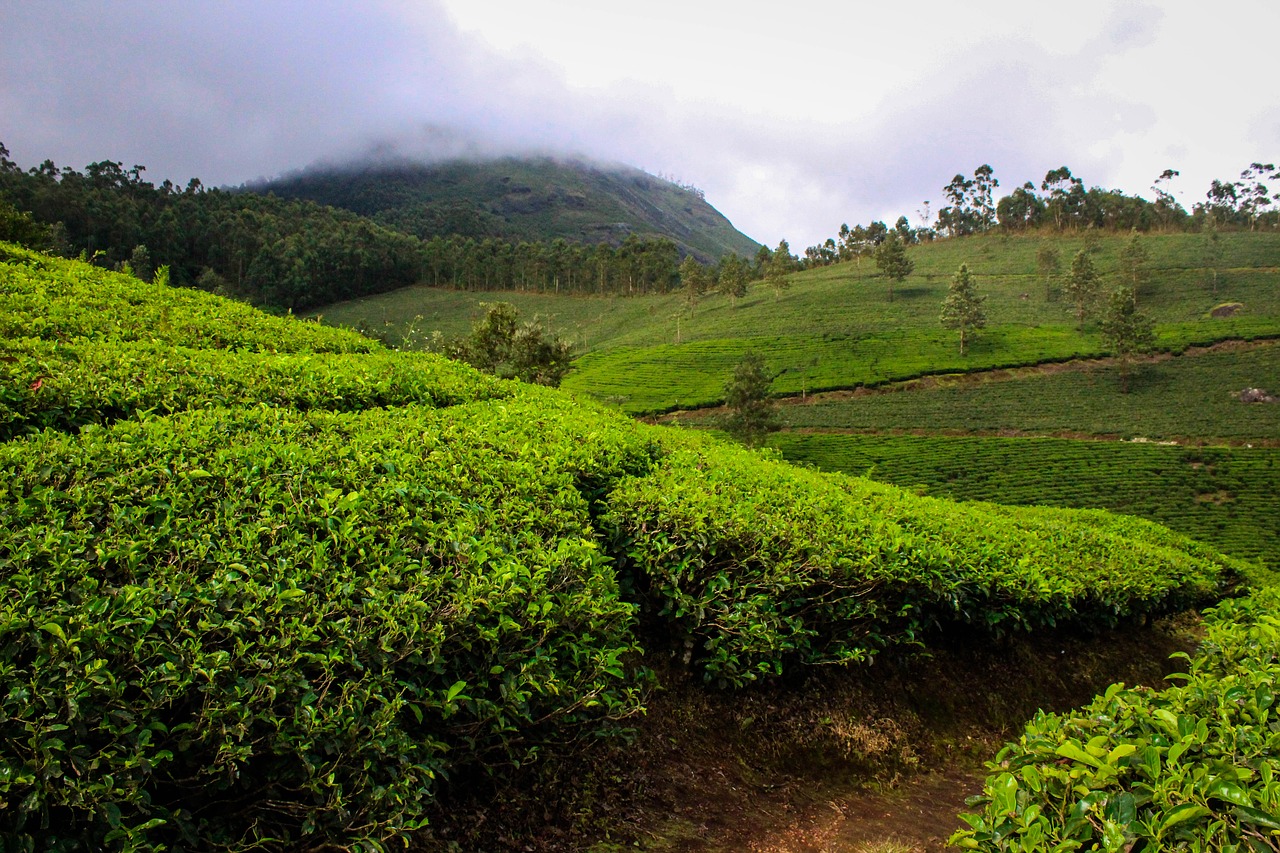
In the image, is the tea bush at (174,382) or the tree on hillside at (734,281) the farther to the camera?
the tree on hillside at (734,281)

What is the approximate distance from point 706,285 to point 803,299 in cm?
1830

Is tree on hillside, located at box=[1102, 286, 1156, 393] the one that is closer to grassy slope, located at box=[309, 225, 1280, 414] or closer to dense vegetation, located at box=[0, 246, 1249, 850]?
grassy slope, located at box=[309, 225, 1280, 414]

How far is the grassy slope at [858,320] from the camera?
65250 mm

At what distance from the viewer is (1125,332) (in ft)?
196

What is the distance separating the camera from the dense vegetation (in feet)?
8.16

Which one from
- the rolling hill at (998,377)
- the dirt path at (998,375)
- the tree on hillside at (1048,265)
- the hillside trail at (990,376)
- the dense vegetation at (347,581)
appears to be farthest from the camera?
the tree on hillside at (1048,265)

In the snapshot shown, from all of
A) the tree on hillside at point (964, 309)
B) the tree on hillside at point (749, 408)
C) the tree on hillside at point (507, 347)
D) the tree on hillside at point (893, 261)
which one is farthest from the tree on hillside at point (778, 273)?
the tree on hillside at point (507, 347)

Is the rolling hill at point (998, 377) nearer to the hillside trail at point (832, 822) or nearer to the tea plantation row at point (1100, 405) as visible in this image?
the tea plantation row at point (1100, 405)

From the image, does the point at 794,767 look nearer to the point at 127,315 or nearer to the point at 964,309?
the point at 127,315

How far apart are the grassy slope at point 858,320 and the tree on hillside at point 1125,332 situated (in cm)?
330

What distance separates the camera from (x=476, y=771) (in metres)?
3.72

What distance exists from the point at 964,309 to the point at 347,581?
76.4 meters

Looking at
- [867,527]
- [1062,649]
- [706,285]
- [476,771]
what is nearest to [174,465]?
[476,771]

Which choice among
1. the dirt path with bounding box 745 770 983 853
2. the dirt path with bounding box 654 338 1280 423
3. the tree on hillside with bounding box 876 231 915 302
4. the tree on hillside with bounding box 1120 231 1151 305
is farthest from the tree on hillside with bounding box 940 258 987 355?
the dirt path with bounding box 745 770 983 853
